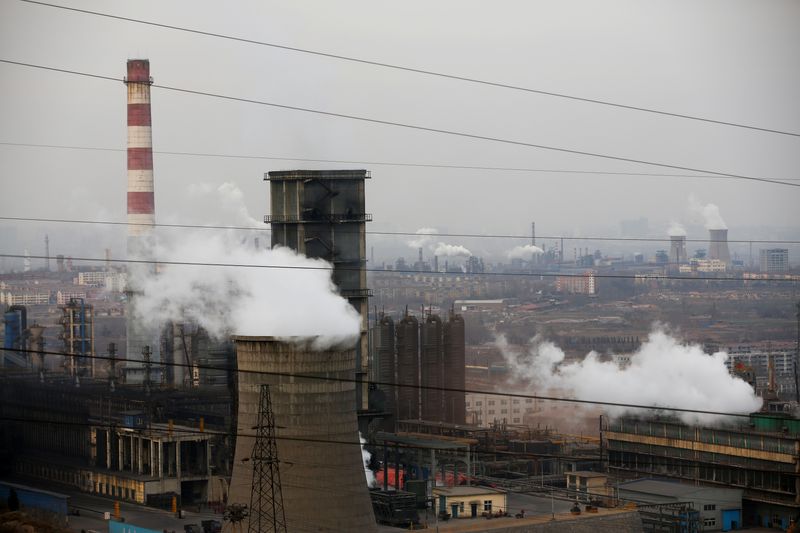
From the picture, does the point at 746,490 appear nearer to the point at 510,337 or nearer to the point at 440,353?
the point at 440,353

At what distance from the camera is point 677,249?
246ft

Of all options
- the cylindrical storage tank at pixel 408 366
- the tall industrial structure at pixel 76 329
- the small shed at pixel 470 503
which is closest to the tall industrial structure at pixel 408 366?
the cylindrical storage tank at pixel 408 366

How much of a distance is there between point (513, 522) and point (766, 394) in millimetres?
13818

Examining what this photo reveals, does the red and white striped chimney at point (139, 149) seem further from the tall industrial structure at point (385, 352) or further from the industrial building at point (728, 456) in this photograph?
the industrial building at point (728, 456)

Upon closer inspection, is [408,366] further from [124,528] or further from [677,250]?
[677,250]

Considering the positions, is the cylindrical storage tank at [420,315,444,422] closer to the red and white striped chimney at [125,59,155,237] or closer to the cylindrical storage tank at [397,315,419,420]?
the cylindrical storage tank at [397,315,419,420]

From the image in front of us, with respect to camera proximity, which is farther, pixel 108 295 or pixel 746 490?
pixel 108 295

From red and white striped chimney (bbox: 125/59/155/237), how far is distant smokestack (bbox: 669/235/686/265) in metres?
42.9

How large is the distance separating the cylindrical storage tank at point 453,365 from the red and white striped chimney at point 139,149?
978 cm

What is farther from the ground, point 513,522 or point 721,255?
point 721,255

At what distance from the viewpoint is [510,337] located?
5653 centimetres

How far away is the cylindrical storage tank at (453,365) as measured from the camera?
3909 centimetres

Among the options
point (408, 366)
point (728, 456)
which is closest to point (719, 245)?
point (408, 366)

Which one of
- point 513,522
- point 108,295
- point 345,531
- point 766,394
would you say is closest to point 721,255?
point 108,295
